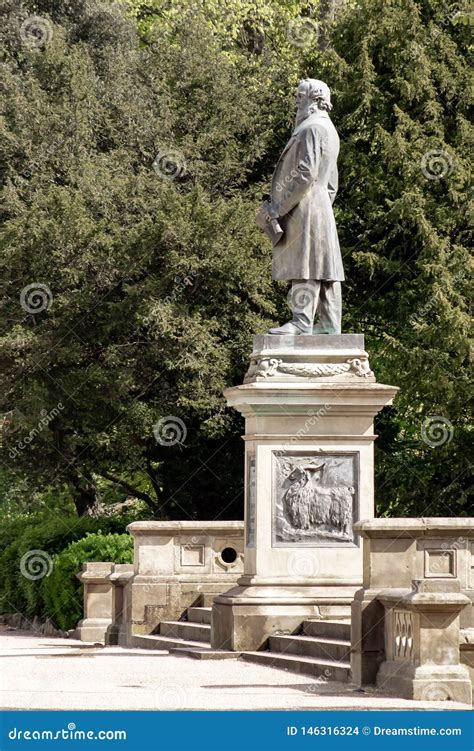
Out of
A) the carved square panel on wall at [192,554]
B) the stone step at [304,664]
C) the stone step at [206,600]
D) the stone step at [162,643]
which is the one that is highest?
the carved square panel on wall at [192,554]

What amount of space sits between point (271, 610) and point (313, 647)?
1302 mm

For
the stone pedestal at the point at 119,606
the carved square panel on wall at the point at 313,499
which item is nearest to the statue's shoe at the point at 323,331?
the carved square panel on wall at the point at 313,499

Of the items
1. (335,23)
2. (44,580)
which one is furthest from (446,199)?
(44,580)

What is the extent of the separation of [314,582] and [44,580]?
12321 millimetres

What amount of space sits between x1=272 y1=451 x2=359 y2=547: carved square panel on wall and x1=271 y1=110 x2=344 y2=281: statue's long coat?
2152 mm

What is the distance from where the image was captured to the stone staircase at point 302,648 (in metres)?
14.3

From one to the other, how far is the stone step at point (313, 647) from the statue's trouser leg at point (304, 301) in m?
3.58

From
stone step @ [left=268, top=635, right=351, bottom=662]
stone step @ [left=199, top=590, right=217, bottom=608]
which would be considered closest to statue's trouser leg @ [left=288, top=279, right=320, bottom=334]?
stone step @ [left=268, top=635, right=351, bottom=662]

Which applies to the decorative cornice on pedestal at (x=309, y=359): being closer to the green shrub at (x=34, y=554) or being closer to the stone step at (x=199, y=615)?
the stone step at (x=199, y=615)

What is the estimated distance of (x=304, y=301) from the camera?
1748cm

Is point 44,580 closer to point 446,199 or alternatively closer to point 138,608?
point 138,608

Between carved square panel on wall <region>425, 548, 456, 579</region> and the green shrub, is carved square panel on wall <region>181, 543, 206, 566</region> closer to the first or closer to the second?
carved square panel on wall <region>425, 548, 456, 579</region>

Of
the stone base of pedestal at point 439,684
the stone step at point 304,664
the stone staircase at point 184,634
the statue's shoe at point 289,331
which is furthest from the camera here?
the stone staircase at point 184,634

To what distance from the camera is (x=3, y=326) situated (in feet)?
99.0
